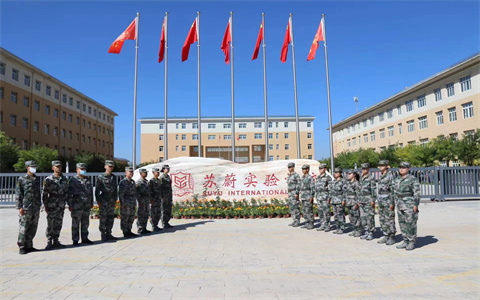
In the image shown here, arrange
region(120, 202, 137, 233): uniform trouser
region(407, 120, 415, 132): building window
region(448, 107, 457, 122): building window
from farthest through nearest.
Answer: region(407, 120, 415, 132): building window
region(448, 107, 457, 122): building window
region(120, 202, 137, 233): uniform trouser

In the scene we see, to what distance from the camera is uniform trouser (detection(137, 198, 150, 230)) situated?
739cm

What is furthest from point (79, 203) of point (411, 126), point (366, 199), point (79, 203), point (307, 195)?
point (411, 126)

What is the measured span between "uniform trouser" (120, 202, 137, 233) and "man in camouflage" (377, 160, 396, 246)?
5.40 metres

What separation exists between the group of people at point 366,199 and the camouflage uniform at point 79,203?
16.1 feet

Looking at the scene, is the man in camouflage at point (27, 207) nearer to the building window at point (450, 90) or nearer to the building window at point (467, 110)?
the building window at point (467, 110)

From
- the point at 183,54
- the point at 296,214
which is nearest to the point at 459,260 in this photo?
the point at 296,214

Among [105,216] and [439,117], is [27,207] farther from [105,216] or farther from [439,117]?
[439,117]

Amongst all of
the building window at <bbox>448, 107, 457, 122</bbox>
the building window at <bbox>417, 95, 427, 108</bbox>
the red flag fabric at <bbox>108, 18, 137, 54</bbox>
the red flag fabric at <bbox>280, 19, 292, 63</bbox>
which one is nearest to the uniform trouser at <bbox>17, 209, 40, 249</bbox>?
the red flag fabric at <bbox>108, 18, 137, 54</bbox>

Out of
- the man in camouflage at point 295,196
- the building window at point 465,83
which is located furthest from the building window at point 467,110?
the man in camouflage at point 295,196

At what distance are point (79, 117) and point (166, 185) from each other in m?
42.6

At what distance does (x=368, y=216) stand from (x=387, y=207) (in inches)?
21.8

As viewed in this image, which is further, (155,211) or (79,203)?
(155,211)

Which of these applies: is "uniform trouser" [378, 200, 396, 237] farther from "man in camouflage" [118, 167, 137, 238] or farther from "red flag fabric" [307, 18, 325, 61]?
"red flag fabric" [307, 18, 325, 61]

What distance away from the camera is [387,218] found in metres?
6.09
